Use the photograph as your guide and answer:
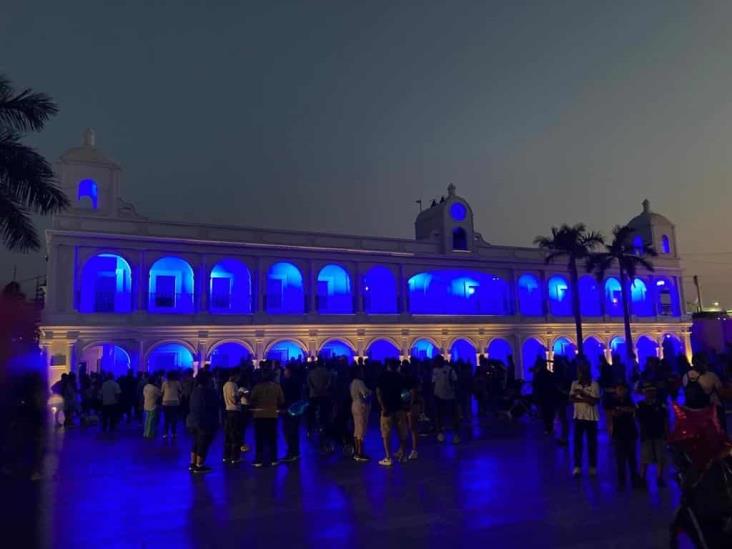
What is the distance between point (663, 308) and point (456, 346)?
57.1 feet

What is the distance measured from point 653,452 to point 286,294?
2300 centimetres

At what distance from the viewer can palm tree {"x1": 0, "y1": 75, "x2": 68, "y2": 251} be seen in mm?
11680

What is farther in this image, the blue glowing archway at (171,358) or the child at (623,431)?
the blue glowing archway at (171,358)

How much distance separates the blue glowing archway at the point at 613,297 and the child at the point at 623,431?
33051 mm

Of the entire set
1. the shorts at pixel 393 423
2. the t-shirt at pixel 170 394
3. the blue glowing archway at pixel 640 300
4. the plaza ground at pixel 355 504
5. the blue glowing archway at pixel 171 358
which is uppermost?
the blue glowing archway at pixel 640 300

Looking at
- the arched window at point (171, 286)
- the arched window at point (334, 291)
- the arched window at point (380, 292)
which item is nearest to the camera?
the arched window at point (171, 286)

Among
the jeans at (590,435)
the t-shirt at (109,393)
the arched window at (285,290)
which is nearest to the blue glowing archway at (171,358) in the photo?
the arched window at (285,290)

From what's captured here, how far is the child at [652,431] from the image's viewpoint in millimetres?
7297

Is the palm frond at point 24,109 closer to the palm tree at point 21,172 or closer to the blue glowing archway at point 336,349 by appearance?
the palm tree at point 21,172

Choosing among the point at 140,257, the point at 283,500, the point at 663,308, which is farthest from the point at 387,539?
the point at 663,308

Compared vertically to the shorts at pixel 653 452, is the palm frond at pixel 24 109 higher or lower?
higher

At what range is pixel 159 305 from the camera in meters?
25.7

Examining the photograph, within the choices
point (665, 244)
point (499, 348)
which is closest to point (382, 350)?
point (499, 348)

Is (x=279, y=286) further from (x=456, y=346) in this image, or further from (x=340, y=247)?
(x=456, y=346)
